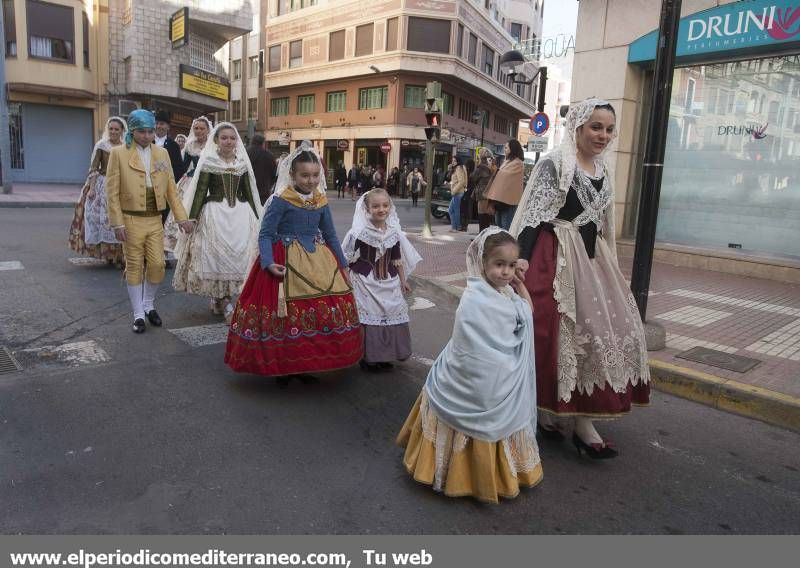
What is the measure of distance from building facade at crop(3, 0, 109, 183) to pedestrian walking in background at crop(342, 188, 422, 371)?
Answer: 23574 mm

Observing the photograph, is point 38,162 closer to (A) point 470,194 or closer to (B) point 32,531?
(A) point 470,194

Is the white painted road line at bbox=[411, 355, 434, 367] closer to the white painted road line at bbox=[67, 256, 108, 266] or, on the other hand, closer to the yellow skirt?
the yellow skirt

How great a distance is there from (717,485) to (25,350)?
5007mm

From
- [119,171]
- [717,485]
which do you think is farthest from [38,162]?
[717,485]

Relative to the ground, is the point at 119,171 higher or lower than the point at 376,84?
lower

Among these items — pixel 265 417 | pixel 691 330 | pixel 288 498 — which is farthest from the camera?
pixel 691 330

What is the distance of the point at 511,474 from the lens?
9.85 ft

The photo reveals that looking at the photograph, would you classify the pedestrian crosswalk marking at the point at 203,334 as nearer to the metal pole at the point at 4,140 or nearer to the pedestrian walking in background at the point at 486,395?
the pedestrian walking in background at the point at 486,395

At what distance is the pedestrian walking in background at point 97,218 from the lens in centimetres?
838

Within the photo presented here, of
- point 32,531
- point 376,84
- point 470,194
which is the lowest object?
point 32,531

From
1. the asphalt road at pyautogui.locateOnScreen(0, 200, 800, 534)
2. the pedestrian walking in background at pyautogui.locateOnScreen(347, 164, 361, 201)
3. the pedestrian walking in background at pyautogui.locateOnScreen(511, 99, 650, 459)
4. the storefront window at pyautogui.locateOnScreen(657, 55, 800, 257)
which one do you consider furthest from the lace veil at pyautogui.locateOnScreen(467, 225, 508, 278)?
the pedestrian walking in background at pyautogui.locateOnScreen(347, 164, 361, 201)

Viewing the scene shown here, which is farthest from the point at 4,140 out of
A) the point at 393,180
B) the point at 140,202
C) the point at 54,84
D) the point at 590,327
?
the point at 590,327

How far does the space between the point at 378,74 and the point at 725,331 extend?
34.9 metres

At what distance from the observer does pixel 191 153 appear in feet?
25.3
